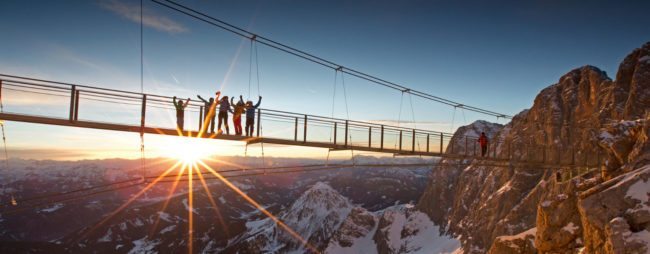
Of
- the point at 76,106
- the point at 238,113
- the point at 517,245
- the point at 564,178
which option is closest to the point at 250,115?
the point at 238,113

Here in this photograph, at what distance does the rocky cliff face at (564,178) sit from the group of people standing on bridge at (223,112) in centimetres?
1438

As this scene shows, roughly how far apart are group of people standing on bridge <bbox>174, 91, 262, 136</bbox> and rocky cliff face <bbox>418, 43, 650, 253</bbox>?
1438cm

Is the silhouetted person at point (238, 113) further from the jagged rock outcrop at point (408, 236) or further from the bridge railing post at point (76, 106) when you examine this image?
the jagged rock outcrop at point (408, 236)

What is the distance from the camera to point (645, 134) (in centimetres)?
3025

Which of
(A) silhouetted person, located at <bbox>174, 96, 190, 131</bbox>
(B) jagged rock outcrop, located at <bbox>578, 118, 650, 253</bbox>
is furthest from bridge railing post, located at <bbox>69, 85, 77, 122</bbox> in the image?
(B) jagged rock outcrop, located at <bbox>578, 118, 650, 253</bbox>

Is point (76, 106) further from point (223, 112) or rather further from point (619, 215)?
point (619, 215)

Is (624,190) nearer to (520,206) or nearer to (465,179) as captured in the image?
(520,206)

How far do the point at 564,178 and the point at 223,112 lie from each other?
169 feet

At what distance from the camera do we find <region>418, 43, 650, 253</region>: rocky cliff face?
2561 cm

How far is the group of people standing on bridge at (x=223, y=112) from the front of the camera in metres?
17.1

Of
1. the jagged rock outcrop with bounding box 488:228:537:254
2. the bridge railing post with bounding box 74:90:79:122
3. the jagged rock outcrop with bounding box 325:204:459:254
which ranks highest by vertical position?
the bridge railing post with bounding box 74:90:79:122

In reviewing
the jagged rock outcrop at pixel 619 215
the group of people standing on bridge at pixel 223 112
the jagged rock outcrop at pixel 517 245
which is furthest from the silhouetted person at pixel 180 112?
the jagged rock outcrop at pixel 517 245

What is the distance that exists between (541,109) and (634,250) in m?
77.5

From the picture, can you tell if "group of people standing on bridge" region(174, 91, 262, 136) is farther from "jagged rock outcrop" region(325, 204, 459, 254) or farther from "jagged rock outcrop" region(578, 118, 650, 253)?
"jagged rock outcrop" region(325, 204, 459, 254)
